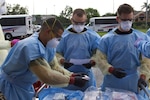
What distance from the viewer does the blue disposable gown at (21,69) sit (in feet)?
9.57

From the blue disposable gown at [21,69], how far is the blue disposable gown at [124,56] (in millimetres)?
742

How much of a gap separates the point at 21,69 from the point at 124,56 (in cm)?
124

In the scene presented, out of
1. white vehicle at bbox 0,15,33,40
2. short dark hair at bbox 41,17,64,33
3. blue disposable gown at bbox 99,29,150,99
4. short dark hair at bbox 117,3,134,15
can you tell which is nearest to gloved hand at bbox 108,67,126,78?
blue disposable gown at bbox 99,29,150,99

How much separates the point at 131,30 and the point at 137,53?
0.28 meters

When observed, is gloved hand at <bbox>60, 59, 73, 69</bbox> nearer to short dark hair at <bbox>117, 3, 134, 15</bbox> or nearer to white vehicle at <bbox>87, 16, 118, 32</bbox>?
short dark hair at <bbox>117, 3, 134, 15</bbox>

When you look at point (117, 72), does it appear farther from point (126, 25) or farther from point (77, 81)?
point (77, 81)

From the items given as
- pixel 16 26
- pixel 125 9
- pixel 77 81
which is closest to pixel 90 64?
pixel 125 9

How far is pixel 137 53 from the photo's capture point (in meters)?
3.80

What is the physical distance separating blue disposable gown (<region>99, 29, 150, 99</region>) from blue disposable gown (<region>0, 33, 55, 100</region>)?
2.44 feet

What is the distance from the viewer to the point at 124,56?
149 inches

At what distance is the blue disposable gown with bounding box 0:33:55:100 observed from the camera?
9.57 ft

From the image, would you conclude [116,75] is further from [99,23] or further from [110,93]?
[99,23]

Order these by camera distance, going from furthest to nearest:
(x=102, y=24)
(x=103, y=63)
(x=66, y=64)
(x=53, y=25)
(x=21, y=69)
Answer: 1. (x=102, y=24)
2. (x=66, y=64)
3. (x=103, y=63)
4. (x=21, y=69)
5. (x=53, y=25)

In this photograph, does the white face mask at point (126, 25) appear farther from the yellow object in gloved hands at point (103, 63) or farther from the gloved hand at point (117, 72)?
the gloved hand at point (117, 72)
